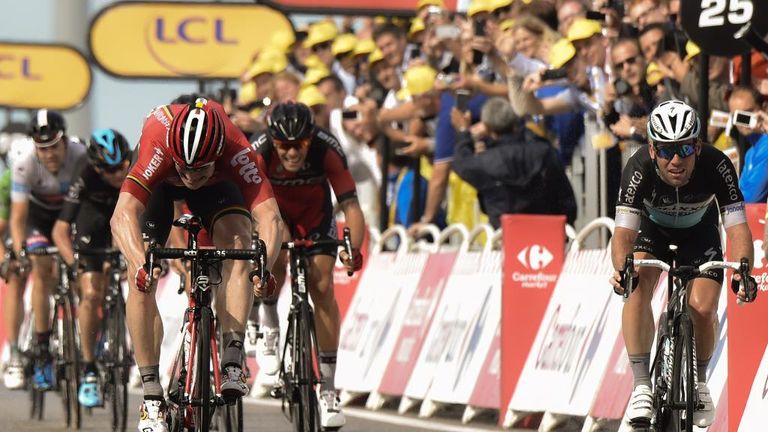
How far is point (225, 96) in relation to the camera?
22.6 m

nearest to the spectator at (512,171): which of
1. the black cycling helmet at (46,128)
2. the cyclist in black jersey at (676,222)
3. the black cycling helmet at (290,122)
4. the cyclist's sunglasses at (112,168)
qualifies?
the cyclist's sunglasses at (112,168)

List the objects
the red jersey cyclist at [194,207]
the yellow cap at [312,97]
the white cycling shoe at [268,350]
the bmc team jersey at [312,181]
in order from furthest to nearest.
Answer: the yellow cap at [312,97] < the white cycling shoe at [268,350] < the bmc team jersey at [312,181] < the red jersey cyclist at [194,207]

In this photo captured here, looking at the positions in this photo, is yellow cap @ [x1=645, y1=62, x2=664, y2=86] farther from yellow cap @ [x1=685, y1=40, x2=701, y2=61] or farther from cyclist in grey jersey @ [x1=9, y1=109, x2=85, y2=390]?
cyclist in grey jersey @ [x1=9, y1=109, x2=85, y2=390]

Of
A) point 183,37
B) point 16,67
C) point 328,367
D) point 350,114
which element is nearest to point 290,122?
point 328,367

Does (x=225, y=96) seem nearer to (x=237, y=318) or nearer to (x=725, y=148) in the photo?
(x=725, y=148)

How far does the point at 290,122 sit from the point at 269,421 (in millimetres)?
3514

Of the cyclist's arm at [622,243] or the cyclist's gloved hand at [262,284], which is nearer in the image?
the cyclist's gloved hand at [262,284]

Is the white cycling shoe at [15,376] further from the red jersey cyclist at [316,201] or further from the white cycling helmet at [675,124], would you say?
the white cycling helmet at [675,124]

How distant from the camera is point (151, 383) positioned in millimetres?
10688

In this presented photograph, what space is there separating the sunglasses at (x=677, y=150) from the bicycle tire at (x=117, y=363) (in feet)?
16.9

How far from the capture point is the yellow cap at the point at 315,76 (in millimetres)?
19281

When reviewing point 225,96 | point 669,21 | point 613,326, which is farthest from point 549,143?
point 225,96

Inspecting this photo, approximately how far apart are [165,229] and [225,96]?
11.3 m

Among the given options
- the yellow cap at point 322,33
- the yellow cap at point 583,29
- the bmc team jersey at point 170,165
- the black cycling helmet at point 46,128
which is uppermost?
the yellow cap at point 322,33
